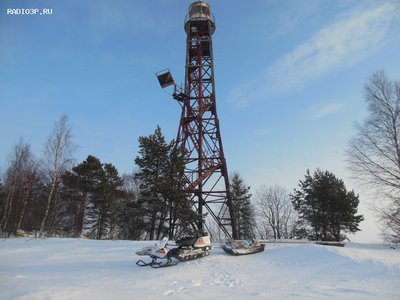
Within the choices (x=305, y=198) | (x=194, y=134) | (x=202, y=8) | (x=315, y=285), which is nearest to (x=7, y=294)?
(x=315, y=285)

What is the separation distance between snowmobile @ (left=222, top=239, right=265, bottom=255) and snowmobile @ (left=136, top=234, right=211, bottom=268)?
3.76ft

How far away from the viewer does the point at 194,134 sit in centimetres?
2441

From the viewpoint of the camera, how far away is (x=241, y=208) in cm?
3612

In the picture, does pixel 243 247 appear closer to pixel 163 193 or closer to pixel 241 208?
pixel 163 193

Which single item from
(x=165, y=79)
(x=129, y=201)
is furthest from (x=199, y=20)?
(x=129, y=201)

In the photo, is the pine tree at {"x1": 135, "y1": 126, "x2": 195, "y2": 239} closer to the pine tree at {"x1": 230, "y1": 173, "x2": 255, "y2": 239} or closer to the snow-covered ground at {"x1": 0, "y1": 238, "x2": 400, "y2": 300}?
the snow-covered ground at {"x1": 0, "y1": 238, "x2": 400, "y2": 300}

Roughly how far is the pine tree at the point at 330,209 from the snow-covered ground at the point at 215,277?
2256cm

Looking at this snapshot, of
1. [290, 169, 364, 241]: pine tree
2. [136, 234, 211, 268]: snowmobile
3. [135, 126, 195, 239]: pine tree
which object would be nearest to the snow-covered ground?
[136, 234, 211, 268]: snowmobile

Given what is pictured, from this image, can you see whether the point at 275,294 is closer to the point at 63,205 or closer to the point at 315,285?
the point at 315,285

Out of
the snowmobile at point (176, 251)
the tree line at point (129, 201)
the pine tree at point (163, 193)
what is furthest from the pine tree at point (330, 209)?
the snowmobile at point (176, 251)

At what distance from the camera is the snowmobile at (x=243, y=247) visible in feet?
38.8

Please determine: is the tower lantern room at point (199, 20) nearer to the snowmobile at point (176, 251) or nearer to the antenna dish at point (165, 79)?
the antenna dish at point (165, 79)

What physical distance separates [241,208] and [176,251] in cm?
2695

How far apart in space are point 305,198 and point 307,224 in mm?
3639
